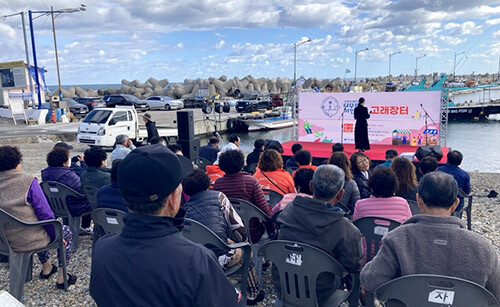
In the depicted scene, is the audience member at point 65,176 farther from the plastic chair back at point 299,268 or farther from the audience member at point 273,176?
the plastic chair back at point 299,268

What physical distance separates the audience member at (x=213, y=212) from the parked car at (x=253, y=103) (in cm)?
2935

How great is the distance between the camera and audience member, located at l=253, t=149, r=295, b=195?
4463mm

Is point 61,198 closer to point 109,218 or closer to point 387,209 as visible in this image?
point 109,218

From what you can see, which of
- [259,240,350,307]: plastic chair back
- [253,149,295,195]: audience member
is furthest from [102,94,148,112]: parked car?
[259,240,350,307]: plastic chair back

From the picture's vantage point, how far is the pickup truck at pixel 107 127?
1439cm

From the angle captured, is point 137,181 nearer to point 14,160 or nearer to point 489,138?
point 14,160

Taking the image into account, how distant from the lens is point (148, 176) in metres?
1.38

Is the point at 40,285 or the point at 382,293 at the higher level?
the point at 382,293

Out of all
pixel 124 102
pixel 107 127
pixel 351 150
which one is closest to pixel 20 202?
pixel 351 150

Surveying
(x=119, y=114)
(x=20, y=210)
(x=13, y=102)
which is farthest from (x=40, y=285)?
(x=13, y=102)

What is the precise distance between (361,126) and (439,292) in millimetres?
8311

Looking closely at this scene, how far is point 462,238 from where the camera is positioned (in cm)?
199

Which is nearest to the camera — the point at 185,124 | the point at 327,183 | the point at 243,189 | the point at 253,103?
the point at 327,183

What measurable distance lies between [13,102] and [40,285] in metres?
21.1
